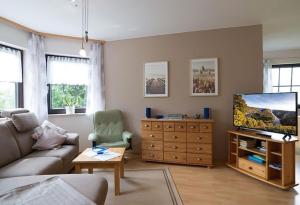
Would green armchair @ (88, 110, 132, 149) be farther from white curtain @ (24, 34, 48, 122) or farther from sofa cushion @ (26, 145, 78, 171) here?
white curtain @ (24, 34, 48, 122)

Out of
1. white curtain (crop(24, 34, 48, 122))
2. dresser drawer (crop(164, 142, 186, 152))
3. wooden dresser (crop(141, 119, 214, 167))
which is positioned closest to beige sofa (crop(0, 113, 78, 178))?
white curtain (crop(24, 34, 48, 122))

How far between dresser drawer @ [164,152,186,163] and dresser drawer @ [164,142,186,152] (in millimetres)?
70

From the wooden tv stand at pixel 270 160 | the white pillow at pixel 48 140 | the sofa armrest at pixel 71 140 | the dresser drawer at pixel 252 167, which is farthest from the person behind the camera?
the sofa armrest at pixel 71 140

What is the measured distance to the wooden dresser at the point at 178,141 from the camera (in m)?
3.31

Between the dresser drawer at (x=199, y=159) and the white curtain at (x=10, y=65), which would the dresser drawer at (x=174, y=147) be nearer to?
the dresser drawer at (x=199, y=159)

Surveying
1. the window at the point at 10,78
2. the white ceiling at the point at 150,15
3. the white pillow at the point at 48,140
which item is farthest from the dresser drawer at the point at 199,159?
the window at the point at 10,78

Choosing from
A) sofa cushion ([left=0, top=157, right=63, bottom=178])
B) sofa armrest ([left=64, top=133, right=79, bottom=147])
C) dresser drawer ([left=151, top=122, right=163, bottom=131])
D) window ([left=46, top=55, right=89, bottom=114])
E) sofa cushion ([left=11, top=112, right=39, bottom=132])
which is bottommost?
sofa cushion ([left=0, top=157, right=63, bottom=178])

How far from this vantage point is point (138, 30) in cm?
365

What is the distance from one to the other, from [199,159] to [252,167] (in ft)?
2.64

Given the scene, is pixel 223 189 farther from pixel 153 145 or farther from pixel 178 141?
pixel 153 145

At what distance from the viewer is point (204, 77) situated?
3691 millimetres

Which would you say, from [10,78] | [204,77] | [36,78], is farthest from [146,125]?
[10,78]

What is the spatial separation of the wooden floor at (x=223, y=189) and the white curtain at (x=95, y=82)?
6.58 ft

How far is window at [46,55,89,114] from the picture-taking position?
4039mm
